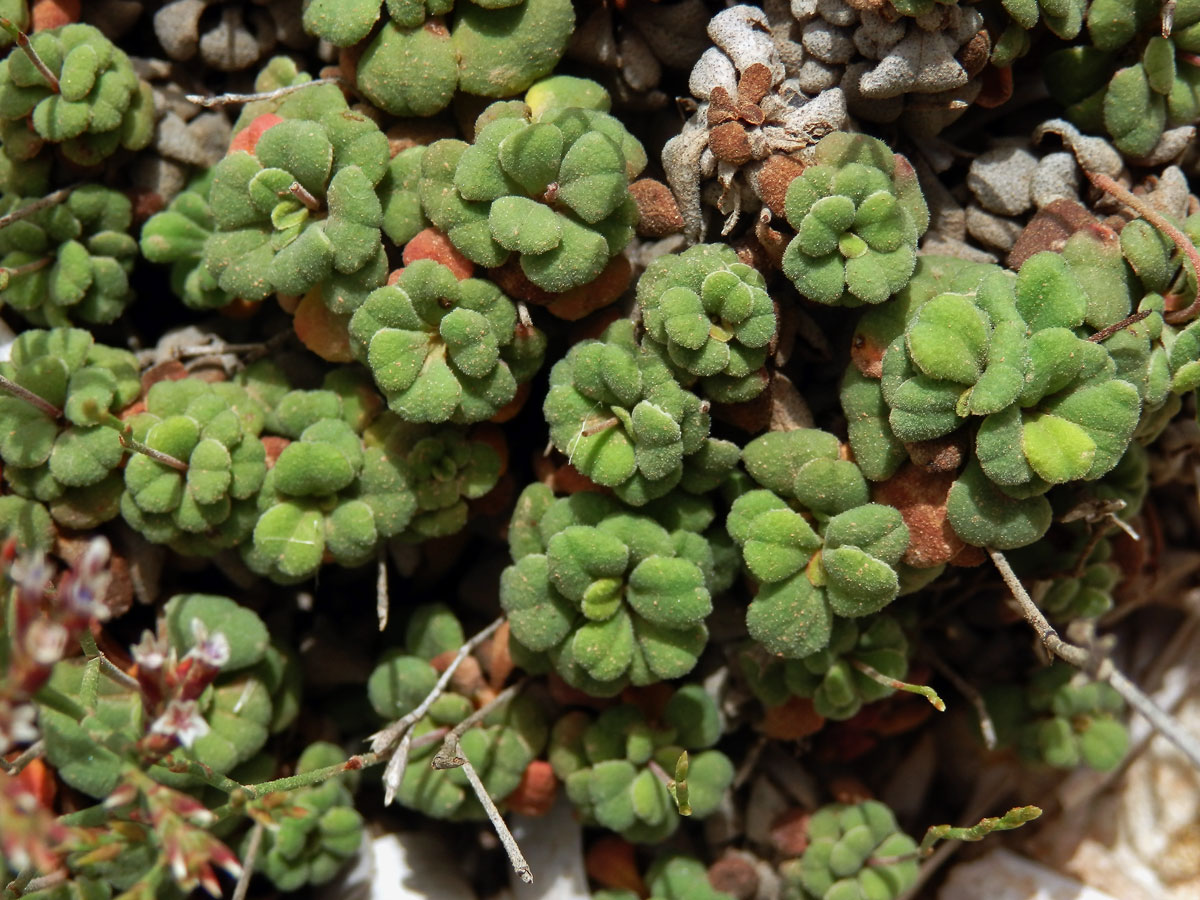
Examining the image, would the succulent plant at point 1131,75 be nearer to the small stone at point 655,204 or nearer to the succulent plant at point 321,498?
the small stone at point 655,204

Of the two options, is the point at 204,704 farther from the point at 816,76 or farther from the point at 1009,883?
the point at 1009,883

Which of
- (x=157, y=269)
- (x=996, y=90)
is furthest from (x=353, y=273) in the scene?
(x=996, y=90)

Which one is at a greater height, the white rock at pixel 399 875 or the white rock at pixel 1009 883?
the white rock at pixel 1009 883

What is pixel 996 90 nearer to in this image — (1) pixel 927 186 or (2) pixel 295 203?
(1) pixel 927 186

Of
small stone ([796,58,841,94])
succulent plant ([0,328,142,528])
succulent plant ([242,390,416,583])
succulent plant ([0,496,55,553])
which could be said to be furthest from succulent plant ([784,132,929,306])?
succulent plant ([0,496,55,553])

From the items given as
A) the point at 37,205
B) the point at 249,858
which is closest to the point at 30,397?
the point at 37,205

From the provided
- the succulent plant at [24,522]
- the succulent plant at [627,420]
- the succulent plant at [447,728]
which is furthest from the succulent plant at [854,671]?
the succulent plant at [24,522]

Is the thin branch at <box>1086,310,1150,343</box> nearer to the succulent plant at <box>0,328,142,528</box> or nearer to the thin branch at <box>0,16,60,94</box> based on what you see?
the succulent plant at <box>0,328,142,528</box>
